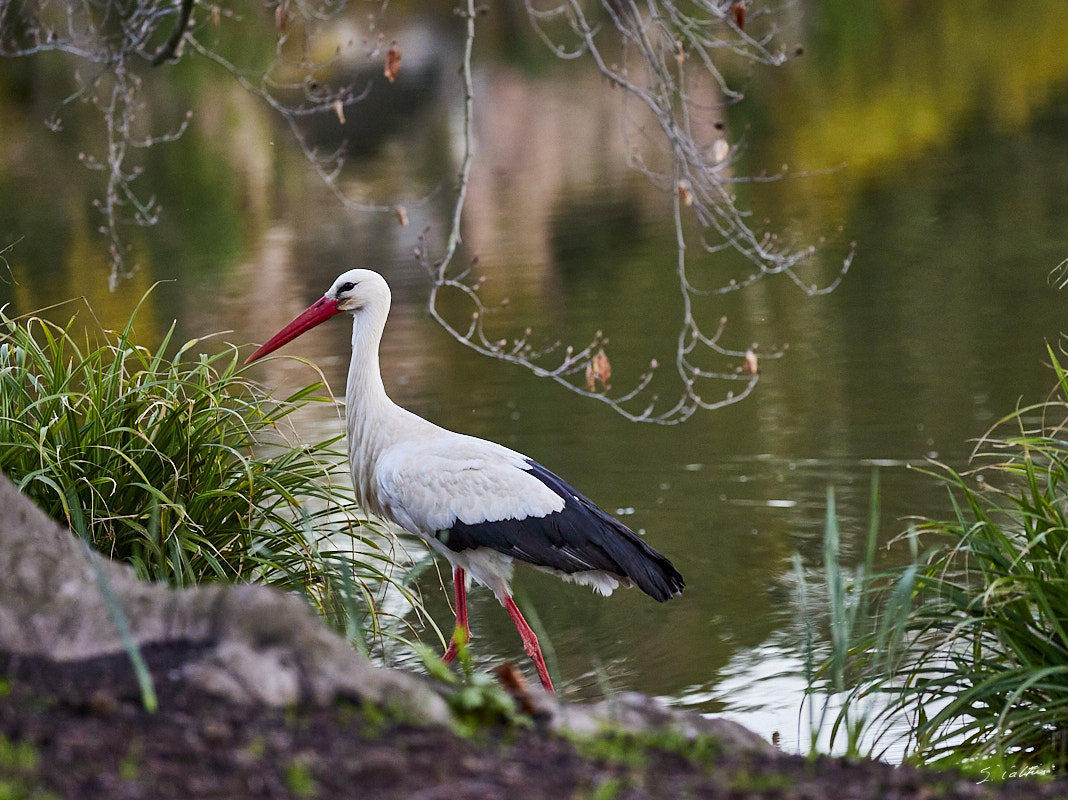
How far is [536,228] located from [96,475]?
450 inches

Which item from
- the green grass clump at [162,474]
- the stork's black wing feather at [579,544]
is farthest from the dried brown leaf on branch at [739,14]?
the green grass clump at [162,474]

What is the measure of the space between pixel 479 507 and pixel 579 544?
0.40 metres

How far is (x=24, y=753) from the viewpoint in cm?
223

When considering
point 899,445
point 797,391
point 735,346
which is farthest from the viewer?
point 735,346

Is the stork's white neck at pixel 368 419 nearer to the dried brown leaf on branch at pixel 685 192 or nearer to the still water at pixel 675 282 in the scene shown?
the still water at pixel 675 282

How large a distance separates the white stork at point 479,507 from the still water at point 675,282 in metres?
0.52

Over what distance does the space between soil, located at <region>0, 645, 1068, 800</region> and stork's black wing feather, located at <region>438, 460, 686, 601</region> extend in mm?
2057

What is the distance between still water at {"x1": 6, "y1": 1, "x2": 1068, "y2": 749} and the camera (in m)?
6.11

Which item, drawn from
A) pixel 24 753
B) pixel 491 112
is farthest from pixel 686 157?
pixel 491 112

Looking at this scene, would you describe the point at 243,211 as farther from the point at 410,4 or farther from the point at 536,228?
the point at 410,4

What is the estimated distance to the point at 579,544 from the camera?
475 centimetres

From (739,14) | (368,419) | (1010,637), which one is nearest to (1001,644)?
(1010,637)

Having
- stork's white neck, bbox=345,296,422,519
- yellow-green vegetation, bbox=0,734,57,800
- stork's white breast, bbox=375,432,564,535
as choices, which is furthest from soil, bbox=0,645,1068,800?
stork's white neck, bbox=345,296,422,519

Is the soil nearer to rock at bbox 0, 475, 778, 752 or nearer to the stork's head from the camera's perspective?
rock at bbox 0, 475, 778, 752
